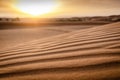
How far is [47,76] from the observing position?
79 centimetres

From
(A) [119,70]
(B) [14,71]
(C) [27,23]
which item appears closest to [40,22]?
(C) [27,23]

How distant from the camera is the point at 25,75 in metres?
0.86

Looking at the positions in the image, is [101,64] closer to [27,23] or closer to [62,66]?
[62,66]

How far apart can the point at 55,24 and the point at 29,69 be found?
121 inches

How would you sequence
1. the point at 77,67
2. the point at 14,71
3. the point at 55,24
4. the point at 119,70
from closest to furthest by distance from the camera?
the point at 119,70 < the point at 77,67 < the point at 14,71 < the point at 55,24

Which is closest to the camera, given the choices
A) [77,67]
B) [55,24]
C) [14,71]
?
[77,67]

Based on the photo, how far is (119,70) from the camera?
2.33 ft

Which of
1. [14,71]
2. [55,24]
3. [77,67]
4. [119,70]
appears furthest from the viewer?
[55,24]

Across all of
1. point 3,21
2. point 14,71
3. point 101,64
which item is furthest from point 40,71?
point 3,21

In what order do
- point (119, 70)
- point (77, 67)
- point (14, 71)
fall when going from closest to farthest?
point (119, 70) < point (77, 67) < point (14, 71)

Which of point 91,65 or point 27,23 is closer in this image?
point 91,65

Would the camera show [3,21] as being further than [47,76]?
Yes

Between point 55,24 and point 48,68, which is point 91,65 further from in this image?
point 55,24

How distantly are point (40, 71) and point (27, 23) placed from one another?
3.28m
